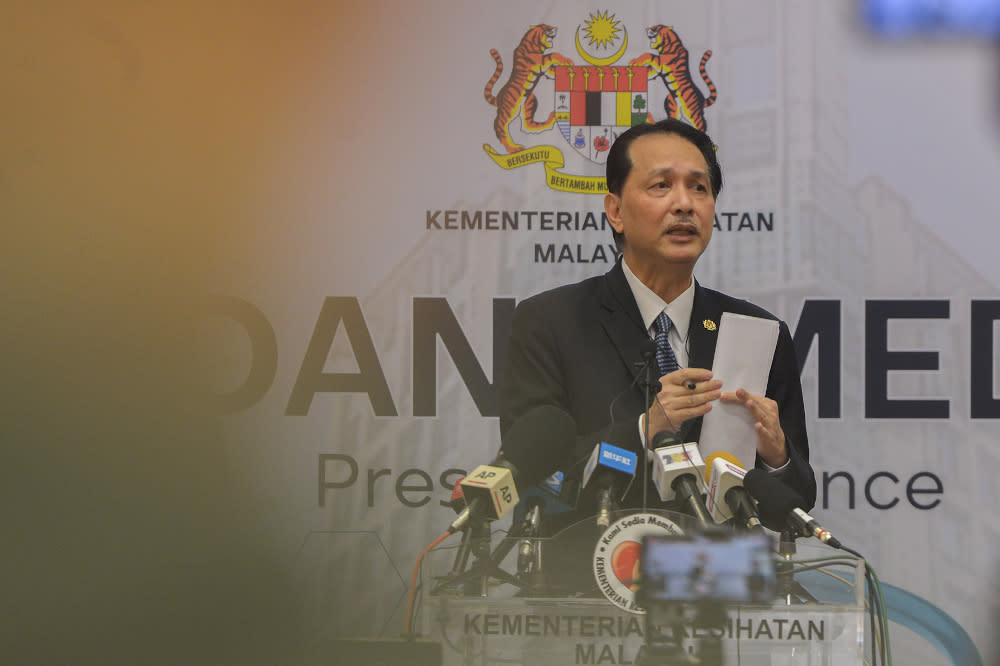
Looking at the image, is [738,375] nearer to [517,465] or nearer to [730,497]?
[730,497]

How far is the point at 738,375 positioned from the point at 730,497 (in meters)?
0.72

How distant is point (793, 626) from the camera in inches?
58.6

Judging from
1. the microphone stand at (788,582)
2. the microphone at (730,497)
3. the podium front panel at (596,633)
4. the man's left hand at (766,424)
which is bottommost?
the podium front panel at (596,633)

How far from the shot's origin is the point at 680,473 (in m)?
1.69

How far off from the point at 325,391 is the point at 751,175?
183 cm

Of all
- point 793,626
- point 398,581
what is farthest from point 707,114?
point 793,626

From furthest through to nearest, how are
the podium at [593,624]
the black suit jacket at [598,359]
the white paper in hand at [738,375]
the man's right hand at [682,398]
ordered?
the black suit jacket at [598,359]
the white paper in hand at [738,375]
the man's right hand at [682,398]
the podium at [593,624]

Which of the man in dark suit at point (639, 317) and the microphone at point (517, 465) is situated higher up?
the man in dark suit at point (639, 317)

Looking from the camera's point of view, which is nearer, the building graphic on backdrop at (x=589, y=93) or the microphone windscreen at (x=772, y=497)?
the microphone windscreen at (x=772, y=497)

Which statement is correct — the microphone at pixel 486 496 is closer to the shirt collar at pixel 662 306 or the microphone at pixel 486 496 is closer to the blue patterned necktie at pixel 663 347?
the blue patterned necktie at pixel 663 347

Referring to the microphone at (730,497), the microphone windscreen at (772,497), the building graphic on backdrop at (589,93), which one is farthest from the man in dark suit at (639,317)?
the building graphic on backdrop at (589,93)

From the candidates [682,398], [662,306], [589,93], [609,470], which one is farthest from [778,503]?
[589,93]

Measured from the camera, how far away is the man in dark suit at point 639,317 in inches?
97.5

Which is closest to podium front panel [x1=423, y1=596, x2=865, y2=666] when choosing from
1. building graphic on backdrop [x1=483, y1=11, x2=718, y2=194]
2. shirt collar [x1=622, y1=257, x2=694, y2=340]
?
shirt collar [x1=622, y1=257, x2=694, y2=340]
